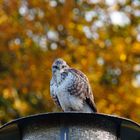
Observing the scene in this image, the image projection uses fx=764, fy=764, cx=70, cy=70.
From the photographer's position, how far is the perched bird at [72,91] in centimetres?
648

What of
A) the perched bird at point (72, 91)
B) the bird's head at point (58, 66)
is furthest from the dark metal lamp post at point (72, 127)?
the perched bird at point (72, 91)

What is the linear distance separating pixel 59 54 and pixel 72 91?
5656 millimetres

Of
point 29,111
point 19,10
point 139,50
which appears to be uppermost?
point 19,10

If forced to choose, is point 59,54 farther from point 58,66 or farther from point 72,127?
point 72,127

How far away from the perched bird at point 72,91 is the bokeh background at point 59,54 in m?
5.01

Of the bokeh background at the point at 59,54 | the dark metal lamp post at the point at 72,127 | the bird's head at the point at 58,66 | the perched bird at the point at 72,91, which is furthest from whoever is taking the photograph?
the bokeh background at the point at 59,54

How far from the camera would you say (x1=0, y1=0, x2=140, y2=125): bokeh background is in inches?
472

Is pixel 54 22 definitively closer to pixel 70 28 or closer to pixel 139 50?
pixel 70 28

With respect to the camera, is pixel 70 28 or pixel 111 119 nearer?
pixel 111 119

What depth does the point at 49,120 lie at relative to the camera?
4.88 metres

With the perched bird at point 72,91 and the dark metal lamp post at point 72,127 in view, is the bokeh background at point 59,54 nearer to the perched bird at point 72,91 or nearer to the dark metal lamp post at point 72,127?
the perched bird at point 72,91

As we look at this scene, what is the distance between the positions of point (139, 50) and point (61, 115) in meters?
7.75

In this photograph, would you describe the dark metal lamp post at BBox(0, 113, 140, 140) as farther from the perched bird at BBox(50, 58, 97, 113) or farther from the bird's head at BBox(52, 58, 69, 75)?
the perched bird at BBox(50, 58, 97, 113)

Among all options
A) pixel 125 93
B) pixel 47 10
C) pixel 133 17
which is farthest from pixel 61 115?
pixel 133 17
